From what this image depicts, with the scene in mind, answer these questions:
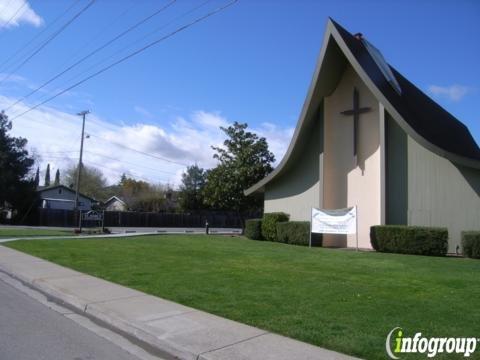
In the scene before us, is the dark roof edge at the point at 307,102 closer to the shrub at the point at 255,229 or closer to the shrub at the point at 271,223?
the shrub at the point at 271,223

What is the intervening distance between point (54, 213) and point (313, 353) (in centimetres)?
5318

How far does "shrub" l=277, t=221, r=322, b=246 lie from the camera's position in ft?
75.3

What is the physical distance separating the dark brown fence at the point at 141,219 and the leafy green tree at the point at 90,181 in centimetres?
3092

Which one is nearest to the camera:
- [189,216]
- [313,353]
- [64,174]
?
[313,353]

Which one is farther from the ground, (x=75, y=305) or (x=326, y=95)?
(x=326, y=95)

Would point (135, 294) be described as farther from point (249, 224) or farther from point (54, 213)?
point (54, 213)

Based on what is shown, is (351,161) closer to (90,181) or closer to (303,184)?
(303,184)

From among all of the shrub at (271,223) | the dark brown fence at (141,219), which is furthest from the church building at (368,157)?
the dark brown fence at (141,219)

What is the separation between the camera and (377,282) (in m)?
10.3

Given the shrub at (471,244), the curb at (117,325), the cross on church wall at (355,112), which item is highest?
the cross on church wall at (355,112)

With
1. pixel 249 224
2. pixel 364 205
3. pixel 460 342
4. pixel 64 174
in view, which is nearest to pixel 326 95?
pixel 364 205

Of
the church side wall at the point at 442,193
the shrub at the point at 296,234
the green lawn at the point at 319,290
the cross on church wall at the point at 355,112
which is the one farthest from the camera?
the cross on church wall at the point at 355,112

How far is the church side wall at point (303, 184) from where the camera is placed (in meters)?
24.8

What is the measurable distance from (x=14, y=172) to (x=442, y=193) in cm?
4591
